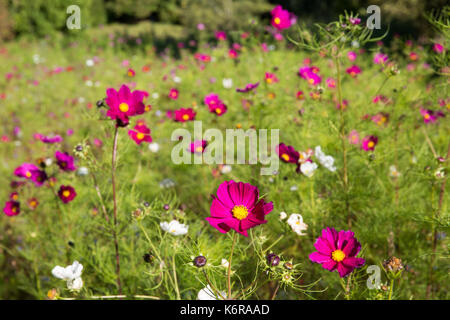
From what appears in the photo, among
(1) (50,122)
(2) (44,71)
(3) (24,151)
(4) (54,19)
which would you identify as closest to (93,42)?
(2) (44,71)

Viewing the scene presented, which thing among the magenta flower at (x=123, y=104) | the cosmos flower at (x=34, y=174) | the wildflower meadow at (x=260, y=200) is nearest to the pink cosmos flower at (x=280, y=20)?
the wildflower meadow at (x=260, y=200)

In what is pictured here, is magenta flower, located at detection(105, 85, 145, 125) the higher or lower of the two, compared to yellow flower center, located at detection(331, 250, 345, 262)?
Result: higher

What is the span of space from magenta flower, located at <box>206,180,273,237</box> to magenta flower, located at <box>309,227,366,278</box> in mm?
177

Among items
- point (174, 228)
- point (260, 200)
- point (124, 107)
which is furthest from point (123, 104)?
point (260, 200)

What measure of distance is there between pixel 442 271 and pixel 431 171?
408 mm

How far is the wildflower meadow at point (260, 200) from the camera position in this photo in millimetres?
899

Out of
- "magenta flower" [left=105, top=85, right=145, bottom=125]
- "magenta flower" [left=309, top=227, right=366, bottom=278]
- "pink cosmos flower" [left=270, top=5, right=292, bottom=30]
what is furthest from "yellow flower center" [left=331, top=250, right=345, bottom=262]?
"pink cosmos flower" [left=270, top=5, right=292, bottom=30]

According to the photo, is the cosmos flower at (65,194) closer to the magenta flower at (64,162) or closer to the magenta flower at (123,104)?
the magenta flower at (64,162)

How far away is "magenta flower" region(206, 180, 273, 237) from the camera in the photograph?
2.32 feet

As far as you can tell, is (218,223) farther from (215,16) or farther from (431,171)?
(215,16)

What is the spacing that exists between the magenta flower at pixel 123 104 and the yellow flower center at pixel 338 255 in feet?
2.16

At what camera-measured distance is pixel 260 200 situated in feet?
2.54

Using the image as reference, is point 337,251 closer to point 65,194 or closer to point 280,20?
point 65,194

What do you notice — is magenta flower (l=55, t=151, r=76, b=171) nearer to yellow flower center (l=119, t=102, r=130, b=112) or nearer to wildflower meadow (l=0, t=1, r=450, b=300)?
wildflower meadow (l=0, t=1, r=450, b=300)
